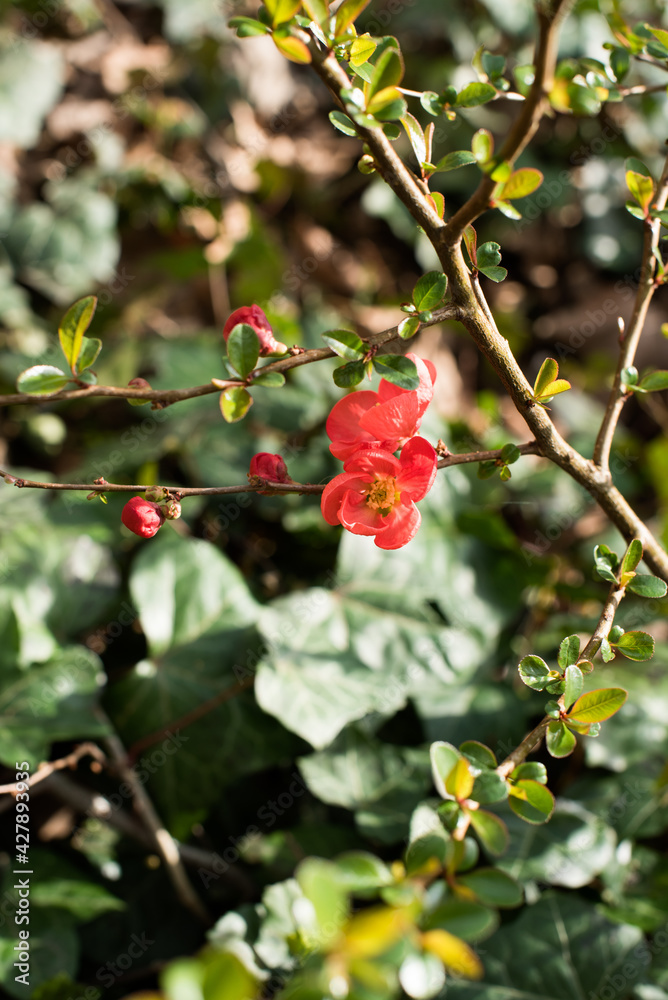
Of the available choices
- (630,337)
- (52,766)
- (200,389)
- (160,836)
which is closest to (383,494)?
(200,389)

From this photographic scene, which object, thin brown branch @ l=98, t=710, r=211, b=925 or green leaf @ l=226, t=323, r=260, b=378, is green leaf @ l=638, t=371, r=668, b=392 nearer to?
green leaf @ l=226, t=323, r=260, b=378

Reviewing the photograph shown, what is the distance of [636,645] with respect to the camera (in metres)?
0.78

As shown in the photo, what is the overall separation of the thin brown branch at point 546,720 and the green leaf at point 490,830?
0.16 ft

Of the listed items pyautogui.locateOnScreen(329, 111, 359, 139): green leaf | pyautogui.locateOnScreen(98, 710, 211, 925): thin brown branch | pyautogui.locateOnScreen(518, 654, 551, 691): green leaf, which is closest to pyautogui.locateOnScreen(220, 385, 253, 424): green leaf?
pyautogui.locateOnScreen(329, 111, 359, 139): green leaf

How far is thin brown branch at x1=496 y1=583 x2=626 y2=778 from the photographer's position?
2.37 feet

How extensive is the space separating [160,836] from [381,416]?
961 mm

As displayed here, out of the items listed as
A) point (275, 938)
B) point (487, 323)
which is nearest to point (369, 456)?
point (487, 323)

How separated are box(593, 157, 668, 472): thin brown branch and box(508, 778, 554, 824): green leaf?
427 mm

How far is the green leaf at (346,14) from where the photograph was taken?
67 cm

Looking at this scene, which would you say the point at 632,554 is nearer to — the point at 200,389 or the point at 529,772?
the point at 529,772

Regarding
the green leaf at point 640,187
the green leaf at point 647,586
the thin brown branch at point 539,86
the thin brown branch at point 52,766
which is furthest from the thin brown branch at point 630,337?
the thin brown branch at point 52,766

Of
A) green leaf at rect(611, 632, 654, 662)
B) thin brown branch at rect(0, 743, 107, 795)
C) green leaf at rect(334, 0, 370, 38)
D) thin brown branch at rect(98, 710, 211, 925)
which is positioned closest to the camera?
green leaf at rect(334, 0, 370, 38)

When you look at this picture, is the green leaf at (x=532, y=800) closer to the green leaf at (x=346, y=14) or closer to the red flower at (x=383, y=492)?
the red flower at (x=383, y=492)

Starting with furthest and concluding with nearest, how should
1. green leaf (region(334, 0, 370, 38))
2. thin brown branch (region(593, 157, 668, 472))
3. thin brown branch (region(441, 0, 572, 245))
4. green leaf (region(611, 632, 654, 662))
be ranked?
1. thin brown branch (region(593, 157, 668, 472))
2. green leaf (region(611, 632, 654, 662))
3. green leaf (region(334, 0, 370, 38))
4. thin brown branch (region(441, 0, 572, 245))
